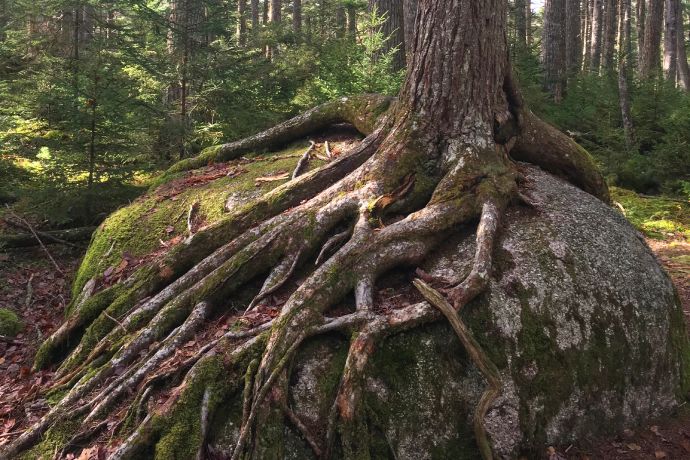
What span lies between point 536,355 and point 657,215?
6.63m

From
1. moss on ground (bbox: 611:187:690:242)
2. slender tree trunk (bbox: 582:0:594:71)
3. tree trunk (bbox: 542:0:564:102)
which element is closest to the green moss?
moss on ground (bbox: 611:187:690:242)

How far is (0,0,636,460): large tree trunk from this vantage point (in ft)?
10.6

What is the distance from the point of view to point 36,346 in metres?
5.15

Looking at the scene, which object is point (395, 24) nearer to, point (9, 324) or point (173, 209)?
point (173, 209)

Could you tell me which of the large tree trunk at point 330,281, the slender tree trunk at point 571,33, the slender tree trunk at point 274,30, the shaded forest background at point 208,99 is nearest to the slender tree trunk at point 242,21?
the slender tree trunk at point 274,30

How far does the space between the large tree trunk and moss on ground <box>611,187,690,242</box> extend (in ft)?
11.1

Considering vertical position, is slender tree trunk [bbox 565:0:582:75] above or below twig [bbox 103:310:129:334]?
above

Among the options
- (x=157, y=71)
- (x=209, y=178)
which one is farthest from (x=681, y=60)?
(x=209, y=178)

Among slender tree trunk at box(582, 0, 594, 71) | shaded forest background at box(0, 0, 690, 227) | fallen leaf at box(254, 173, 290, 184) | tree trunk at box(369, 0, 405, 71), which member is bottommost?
fallen leaf at box(254, 173, 290, 184)

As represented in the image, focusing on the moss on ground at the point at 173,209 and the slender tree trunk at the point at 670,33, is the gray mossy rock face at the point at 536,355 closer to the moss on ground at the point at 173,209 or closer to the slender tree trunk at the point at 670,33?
the moss on ground at the point at 173,209

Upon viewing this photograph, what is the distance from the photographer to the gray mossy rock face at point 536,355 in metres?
3.32

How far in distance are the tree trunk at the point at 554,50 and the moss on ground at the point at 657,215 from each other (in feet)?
17.1

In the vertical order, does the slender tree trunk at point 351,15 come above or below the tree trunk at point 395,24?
above

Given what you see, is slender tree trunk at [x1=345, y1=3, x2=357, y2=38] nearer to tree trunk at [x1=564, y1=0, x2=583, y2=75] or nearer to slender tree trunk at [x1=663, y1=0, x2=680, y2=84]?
tree trunk at [x1=564, y1=0, x2=583, y2=75]
